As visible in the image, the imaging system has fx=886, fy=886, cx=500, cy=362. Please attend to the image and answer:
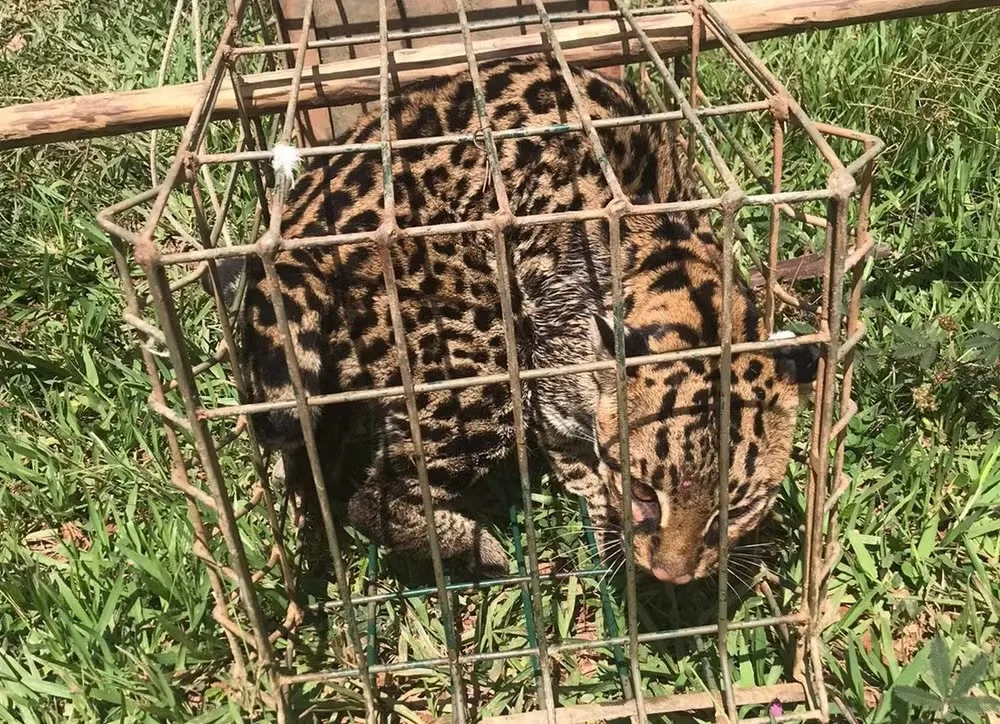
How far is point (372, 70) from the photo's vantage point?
2.76m

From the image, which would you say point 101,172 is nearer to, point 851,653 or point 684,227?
point 684,227

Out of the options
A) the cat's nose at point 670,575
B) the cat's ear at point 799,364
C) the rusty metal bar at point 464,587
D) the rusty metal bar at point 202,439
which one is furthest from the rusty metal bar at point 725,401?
the rusty metal bar at point 202,439

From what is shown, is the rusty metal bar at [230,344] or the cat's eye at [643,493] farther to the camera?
the cat's eye at [643,493]

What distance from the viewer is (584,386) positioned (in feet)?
8.85

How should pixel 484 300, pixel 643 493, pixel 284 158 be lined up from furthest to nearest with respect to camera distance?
pixel 484 300 < pixel 643 493 < pixel 284 158

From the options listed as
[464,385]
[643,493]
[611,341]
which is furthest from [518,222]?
[643,493]

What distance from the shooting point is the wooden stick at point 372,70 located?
8.50 ft

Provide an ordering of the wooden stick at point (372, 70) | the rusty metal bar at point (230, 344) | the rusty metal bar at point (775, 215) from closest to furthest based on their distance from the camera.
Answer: the rusty metal bar at point (230, 344)
the rusty metal bar at point (775, 215)
the wooden stick at point (372, 70)

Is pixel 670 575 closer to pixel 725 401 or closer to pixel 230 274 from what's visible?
pixel 725 401

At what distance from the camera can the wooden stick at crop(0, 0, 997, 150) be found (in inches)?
102

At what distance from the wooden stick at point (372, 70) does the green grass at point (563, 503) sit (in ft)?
3.55

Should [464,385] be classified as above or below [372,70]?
below

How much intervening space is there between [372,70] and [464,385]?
137cm

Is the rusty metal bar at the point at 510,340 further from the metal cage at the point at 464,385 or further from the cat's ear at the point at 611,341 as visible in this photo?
the cat's ear at the point at 611,341
